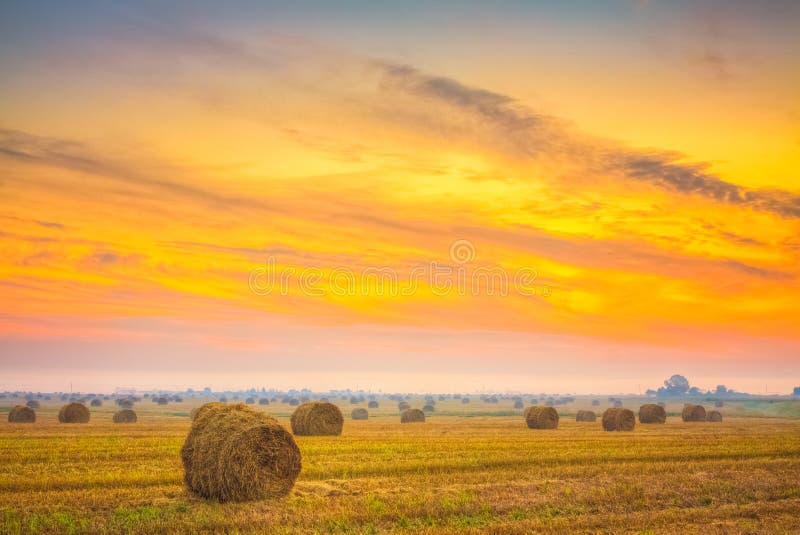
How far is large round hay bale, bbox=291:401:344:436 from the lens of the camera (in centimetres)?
3738

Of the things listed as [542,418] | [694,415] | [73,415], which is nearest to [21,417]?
[73,415]

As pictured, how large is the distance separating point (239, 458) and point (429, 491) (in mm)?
4866

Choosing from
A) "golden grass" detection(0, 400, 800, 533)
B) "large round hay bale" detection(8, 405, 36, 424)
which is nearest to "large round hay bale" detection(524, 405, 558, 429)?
"golden grass" detection(0, 400, 800, 533)

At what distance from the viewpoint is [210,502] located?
17797 mm

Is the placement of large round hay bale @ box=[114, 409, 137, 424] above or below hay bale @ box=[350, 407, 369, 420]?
above

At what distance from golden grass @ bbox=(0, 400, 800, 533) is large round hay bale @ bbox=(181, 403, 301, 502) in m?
0.59

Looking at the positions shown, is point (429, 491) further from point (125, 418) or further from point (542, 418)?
point (125, 418)

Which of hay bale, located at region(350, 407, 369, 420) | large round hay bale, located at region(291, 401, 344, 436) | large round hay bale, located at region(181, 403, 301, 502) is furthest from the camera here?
hay bale, located at region(350, 407, 369, 420)

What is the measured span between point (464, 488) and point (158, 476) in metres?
8.48

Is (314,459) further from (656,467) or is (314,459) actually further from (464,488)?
(656,467)

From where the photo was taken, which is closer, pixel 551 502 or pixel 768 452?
pixel 551 502

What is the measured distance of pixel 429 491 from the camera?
18328mm

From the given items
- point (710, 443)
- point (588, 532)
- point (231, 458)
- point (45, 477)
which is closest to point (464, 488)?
point (588, 532)

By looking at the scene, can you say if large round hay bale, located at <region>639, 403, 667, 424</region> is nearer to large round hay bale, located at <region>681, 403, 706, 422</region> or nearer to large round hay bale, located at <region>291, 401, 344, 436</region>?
large round hay bale, located at <region>681, 403, 706, 422</region>
